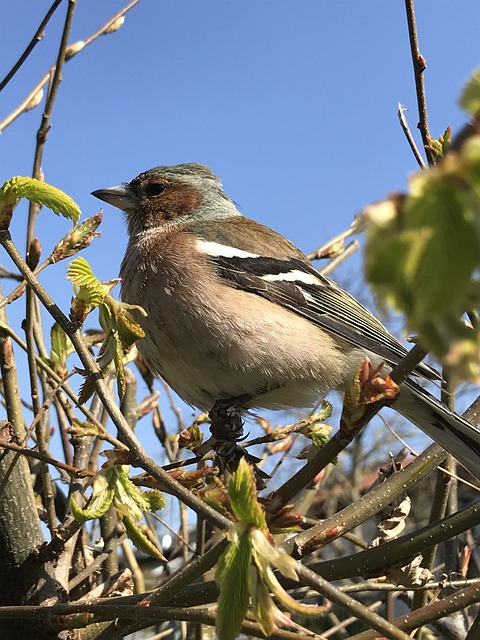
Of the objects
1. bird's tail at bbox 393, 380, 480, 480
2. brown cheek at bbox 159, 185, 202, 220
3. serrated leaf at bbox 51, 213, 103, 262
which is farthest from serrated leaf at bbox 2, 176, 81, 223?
brown cheek at bbox 159, 185, 202, 220

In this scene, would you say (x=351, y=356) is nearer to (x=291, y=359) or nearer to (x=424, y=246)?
(x=291, y=359)

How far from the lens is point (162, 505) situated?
2.23 meters

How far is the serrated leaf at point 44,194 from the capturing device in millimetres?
1899

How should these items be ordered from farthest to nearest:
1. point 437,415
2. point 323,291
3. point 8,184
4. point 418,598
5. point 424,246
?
1. point 323,291
2. point 437,415
3. point 418,598
4. point 8,184
5. point 424,246

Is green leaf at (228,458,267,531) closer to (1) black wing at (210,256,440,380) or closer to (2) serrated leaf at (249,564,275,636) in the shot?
(2) serrated leaf at (249,564,275,636)

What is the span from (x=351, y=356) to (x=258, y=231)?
1058 mm

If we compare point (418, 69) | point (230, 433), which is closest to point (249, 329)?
point (230, 433)

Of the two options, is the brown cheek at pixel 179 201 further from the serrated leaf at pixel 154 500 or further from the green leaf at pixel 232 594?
the green leaf at pixel 232 594

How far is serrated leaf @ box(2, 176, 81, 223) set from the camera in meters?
1.90

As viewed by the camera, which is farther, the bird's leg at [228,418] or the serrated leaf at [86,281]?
the bird's leg at [228,418]

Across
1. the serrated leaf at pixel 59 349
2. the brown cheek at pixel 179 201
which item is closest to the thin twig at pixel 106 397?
the serrated leaf at pixel 59 349

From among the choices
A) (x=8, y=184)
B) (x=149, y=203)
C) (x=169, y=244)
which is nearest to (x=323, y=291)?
(x=169, y=244)

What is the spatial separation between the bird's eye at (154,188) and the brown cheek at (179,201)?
38mm

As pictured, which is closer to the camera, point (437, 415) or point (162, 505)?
point (162, 505)
